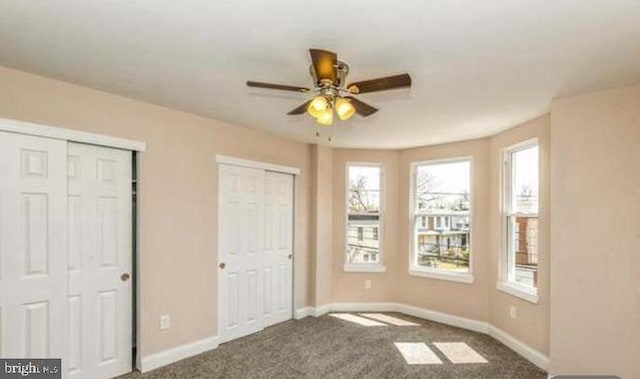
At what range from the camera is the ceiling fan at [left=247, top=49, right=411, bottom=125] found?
1878 mm

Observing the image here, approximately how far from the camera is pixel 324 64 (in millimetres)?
1863

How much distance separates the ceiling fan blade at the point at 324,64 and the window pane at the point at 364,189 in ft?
11.7

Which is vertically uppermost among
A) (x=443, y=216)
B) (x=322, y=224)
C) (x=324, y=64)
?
(x=324, y=64)

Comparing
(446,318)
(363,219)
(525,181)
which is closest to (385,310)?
(446,318)

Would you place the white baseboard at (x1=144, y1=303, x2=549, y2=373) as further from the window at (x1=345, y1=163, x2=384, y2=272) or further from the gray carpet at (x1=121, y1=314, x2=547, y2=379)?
the window at (x1=345, y1=163, x2=384, y2=272)

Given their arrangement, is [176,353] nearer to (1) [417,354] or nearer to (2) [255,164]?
(2) [255,164]

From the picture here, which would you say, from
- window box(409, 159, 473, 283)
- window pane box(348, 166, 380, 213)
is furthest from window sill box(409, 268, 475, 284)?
window pane box(348, 166, 380, 213)

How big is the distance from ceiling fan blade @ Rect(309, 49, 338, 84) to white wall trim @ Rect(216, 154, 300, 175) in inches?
91.8

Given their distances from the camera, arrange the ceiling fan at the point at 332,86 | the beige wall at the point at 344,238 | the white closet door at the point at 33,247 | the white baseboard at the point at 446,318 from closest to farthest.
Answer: the ceiling fan at the point at 332,86 < the white closet door at the point at 33,247 < the white baseboard at the point at 446,318 < the beige wall at the point at 344,238

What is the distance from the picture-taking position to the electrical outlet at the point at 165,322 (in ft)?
11.4

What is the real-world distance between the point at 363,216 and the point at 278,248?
1435mm

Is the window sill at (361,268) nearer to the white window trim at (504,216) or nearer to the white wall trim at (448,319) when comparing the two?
the white wall trim at (448,319)

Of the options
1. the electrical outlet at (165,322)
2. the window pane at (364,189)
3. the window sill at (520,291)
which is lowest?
the electrical outlet at (165,322)

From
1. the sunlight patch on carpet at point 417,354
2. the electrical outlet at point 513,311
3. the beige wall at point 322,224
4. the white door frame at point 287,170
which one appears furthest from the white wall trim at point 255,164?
the electrical outlet at point 513,311
